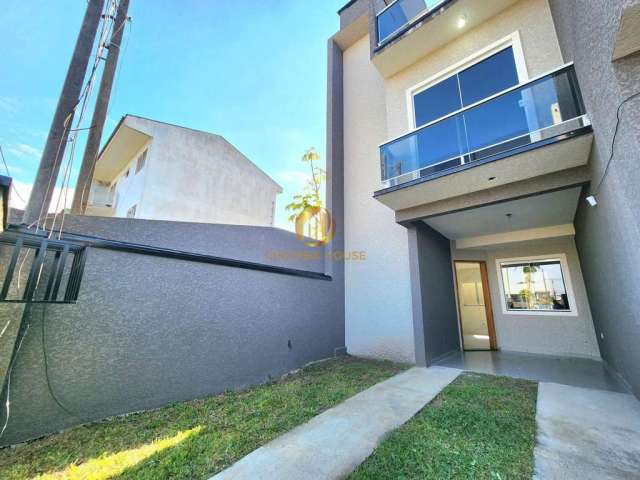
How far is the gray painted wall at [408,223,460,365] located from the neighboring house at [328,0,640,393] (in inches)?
1.8

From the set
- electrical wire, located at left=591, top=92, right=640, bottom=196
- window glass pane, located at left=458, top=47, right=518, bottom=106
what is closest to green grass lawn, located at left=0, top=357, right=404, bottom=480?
electrical wire, located at left=591, top=92, right=640, bottom=196

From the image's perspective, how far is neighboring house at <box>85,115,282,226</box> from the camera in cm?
1011

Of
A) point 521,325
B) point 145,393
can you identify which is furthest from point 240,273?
point 521,325

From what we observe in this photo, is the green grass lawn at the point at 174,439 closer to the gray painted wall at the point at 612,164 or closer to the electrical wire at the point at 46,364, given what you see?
the electrical wire at the point at 46,364

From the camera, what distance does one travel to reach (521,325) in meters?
6.95

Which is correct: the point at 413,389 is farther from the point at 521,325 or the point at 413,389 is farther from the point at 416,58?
the point at 416,58

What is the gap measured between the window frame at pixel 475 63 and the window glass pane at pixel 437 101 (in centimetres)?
9

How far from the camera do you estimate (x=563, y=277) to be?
6.57 m

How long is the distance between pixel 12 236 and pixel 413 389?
5219 millimetres

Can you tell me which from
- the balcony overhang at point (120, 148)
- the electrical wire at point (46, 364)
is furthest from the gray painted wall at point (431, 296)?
the balcony overhang at point (120, 148)

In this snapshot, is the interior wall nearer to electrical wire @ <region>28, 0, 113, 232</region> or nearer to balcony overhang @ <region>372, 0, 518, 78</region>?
balcony overhang @ <region>372, 0, 518, 78</region>

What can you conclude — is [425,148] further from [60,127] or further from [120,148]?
[120,148]

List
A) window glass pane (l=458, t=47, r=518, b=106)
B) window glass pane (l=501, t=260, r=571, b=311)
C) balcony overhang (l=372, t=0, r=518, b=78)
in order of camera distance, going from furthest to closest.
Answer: window glass pane (l=501, t=260, r=571, b=311)
balcony overhang (l=372, t=0, r=518, b=78)
window glass pane (l=458, t=47, r=518, b=106)

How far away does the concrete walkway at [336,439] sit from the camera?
210cm
